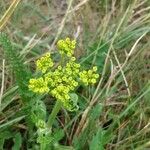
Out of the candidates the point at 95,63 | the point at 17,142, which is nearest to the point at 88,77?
the point at 17,142

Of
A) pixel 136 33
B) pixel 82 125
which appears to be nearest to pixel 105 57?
pixel 136 33

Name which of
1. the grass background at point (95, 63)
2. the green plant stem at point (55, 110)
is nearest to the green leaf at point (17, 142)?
the grass background at point (95, 63)

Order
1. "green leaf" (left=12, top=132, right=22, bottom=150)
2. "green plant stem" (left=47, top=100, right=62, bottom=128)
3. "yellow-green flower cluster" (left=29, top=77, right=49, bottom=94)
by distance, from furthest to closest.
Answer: "green leaf" (left=12, top=132, right=22, bottom=150) < "green plant stem" (left=47, top=100, right=62, bottom=128) < "yellow-green flower cluster" (left=29, top=77, right=49, bottom=94)

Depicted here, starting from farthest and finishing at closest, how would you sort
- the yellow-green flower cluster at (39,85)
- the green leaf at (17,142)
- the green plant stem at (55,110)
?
the green leaf at (17,142), the green plant stem at (55,110), the yellow-green flower cluster at (39,85)

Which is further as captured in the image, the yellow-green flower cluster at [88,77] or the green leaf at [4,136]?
the green leaf at [4,136]

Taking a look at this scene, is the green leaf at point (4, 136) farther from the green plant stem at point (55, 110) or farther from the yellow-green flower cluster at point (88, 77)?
the yellow-green flower cluster at point (88, 77)

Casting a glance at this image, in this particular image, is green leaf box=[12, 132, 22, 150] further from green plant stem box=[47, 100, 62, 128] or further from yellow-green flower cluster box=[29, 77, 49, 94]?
yellow-green flower cluster box=[29, 77, 49, 94]

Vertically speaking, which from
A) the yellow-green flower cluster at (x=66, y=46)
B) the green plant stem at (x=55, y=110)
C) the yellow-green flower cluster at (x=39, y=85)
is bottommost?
the green plant stem at (x=55, y=110)

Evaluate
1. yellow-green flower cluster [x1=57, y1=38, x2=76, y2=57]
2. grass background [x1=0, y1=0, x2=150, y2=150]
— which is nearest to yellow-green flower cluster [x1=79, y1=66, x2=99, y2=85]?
yellow-green flower cluster [x1=57, y1=38, x2=76, y2=57]
